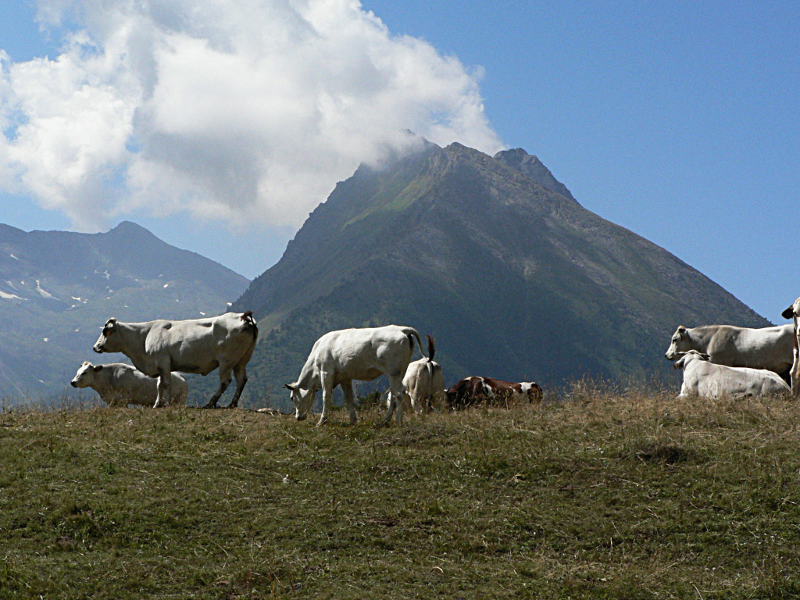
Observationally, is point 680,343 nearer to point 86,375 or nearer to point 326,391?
point 326,391

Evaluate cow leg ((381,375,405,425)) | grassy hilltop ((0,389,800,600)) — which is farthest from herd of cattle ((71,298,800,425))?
grassy hilltop ((0,389,800,600))

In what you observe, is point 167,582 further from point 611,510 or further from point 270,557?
point 611,510

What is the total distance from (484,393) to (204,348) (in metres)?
7.80

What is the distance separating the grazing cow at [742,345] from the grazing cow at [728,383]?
236 centimetres

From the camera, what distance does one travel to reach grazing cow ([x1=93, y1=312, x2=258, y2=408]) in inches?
973

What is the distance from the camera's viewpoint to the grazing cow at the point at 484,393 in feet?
81.9

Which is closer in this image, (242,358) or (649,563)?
(649,563)

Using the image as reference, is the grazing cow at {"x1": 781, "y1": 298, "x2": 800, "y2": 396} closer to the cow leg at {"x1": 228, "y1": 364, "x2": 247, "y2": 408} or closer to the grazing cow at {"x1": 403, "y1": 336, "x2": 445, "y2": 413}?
the grazing cow at {"x1": 403, "y1": 336, "x2": 445, "y2": 413}

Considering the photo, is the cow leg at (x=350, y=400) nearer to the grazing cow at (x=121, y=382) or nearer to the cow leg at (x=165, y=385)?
the cow leg at (x=165, y=385)

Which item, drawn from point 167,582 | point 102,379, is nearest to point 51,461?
point 167,582

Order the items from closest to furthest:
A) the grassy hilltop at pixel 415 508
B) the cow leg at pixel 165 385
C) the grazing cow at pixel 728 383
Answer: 1. the grassy hilltop at pixel 415 508
2. the grazing cow at pixel 728 383
3. the cow leg at pixel 165 385

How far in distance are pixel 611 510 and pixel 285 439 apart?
7.12 metres

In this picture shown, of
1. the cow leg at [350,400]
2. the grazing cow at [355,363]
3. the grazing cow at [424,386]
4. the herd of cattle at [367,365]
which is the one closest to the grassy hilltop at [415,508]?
the cow leg at [350,400]

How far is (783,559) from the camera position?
12367mm
